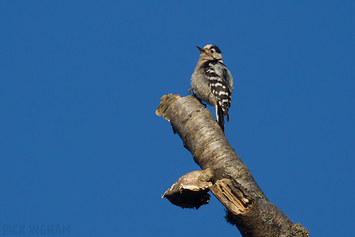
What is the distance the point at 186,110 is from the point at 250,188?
1763 millimetres

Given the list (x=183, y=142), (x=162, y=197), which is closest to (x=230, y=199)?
(x=162, y=197)

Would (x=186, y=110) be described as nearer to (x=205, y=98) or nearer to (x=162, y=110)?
(x=162, y=110)

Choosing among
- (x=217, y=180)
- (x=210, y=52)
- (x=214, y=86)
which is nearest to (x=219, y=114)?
(x=214, y=86)

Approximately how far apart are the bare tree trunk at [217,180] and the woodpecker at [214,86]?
98cm

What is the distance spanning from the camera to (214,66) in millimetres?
8133

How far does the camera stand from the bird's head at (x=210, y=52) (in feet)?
30.7

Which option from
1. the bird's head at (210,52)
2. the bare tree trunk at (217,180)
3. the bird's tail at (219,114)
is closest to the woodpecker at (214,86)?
the bird's tail at (219,114)

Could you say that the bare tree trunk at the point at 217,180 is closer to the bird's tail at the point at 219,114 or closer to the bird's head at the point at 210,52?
the bird's tail at the point at 219,114

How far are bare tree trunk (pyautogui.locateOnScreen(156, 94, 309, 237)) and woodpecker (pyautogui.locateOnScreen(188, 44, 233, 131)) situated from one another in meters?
0.98

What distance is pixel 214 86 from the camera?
753 cm

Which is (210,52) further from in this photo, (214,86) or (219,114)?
(219,114)

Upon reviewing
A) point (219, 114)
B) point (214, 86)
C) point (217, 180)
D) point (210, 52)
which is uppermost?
point (210, 52)

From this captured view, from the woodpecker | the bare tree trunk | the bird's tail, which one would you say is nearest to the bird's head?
the woodpecker

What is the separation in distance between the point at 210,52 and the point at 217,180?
489 cm
